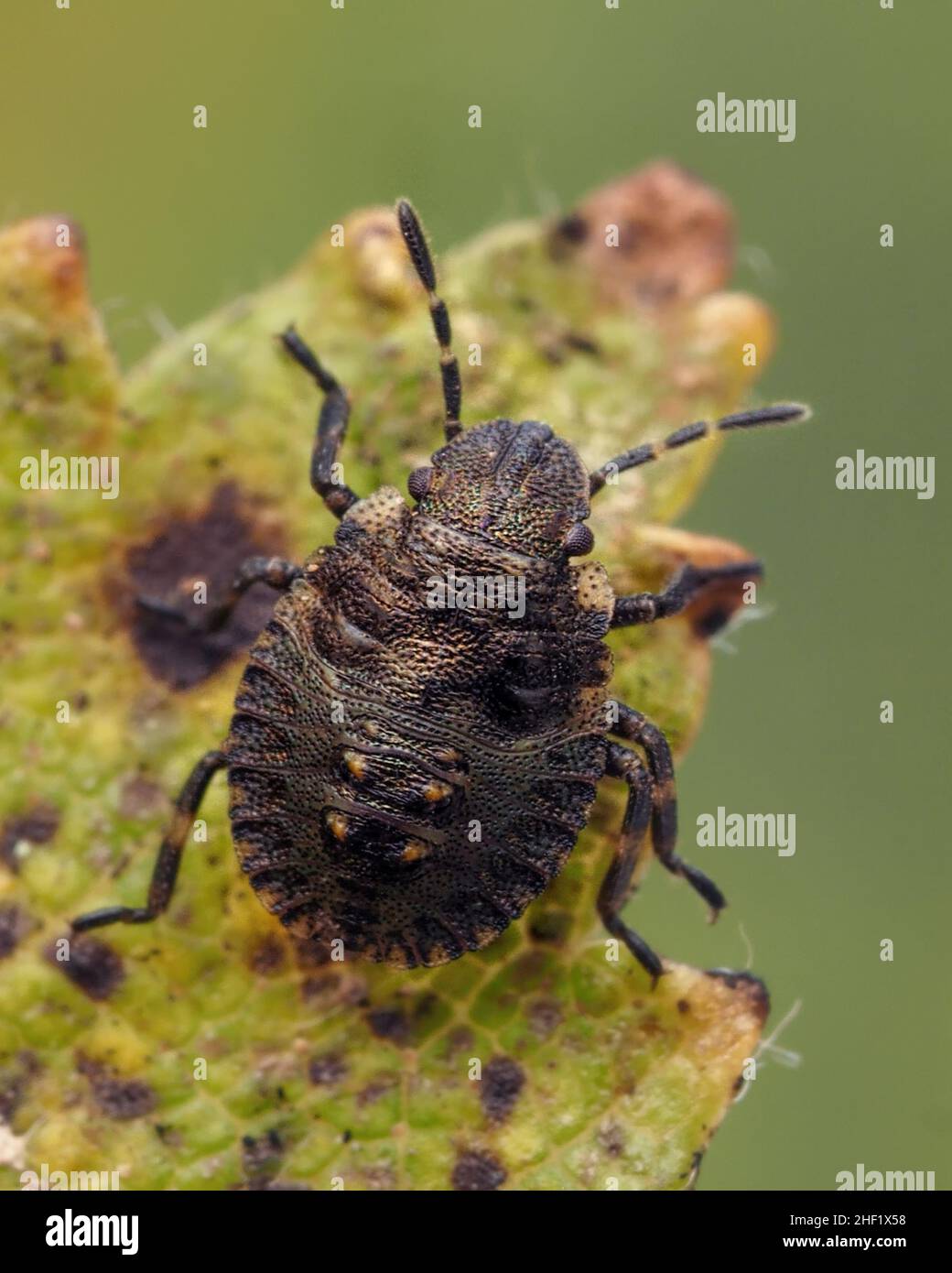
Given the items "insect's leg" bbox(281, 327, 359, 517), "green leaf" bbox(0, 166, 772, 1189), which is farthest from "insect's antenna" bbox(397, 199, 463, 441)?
"insect's leg" bbox(281, 327, 359, 517)

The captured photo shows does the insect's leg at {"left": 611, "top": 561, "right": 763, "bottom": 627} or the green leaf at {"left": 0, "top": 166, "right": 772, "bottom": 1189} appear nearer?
the green leaf at {"left": 0, "top": 166, "right": 772, "bottom": 1189}

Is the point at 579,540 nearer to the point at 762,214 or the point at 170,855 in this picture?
the point at 170,855

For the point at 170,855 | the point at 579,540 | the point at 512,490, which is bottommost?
the point at 170,855

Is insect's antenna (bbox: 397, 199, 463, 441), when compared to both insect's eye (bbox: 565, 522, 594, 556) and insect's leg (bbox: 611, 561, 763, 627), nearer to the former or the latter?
insect's eye (bbox: 565, 522, 594, 556)

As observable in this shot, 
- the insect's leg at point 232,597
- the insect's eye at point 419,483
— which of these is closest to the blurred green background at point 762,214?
the insect's eye at point 419,483

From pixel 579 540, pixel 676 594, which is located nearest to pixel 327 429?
pixel 579 540

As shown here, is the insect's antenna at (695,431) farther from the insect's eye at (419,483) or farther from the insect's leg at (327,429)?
the insect's leg at (327,429)
